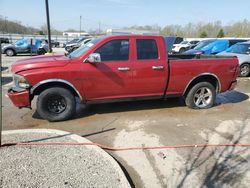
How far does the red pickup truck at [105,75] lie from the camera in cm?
579

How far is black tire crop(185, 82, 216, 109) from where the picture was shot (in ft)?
23.2

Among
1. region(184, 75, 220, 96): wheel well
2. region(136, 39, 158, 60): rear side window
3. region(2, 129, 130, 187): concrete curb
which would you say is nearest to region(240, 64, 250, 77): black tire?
region(184, 75, 220, 96): wheel well

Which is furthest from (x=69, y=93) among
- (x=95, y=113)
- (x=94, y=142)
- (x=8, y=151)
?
(x=8, y=151)

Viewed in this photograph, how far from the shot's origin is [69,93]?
6047mm

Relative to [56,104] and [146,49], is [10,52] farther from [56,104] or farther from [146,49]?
[146,49]

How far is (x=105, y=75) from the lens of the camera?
6082 millimetres

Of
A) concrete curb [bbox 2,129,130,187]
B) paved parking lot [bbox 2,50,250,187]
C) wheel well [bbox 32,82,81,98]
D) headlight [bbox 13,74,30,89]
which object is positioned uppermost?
headlight [bbox 13,74,30,89]

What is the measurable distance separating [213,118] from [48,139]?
3.86 metres

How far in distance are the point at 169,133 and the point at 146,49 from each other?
2093mm

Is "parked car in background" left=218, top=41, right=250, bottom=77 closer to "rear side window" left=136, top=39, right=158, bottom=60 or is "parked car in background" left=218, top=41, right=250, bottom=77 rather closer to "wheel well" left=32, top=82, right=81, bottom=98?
"rear side window" left=136, top=39, right=158, bottom=60

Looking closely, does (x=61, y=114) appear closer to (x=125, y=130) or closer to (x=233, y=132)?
(x=125, y=130)

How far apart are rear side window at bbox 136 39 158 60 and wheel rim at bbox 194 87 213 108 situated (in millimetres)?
1645

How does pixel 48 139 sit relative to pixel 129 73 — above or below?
below

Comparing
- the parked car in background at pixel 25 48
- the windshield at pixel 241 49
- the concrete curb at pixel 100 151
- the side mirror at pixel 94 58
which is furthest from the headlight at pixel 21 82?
the parked car in background at pixel 25 48
